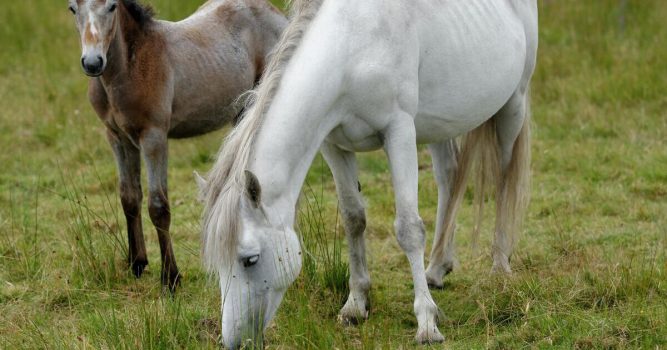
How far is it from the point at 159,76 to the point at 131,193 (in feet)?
2.19

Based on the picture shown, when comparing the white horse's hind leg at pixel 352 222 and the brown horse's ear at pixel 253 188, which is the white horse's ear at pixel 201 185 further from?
the white horse's hind leg at pixel 352 222

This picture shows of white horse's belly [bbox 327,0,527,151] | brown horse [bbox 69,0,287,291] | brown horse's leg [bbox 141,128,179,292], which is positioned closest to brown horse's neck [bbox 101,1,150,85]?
brown horse [bbox 69,0,287,291]

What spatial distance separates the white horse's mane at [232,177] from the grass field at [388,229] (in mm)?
413

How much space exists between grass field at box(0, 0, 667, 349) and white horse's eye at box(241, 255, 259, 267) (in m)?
0.31

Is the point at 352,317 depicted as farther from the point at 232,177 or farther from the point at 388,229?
the point at 388,229

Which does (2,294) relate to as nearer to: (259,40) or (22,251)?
(22,251)

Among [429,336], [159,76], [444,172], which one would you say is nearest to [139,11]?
[159,76]

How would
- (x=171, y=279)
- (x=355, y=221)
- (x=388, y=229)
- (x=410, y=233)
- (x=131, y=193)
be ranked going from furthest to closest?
(x=388, y=229) < (x=131, y=193) < (x=171, y=279) < (x=355, y=221) < (x=410, y=233)

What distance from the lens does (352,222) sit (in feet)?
16.0

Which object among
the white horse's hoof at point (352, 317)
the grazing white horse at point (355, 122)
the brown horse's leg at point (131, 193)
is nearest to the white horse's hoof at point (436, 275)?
the grazing white horse at point (355, 122)

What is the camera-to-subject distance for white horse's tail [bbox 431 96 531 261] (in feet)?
17.9

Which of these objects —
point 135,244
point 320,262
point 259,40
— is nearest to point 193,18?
point 259,40

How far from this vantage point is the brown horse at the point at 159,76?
5.19 metres

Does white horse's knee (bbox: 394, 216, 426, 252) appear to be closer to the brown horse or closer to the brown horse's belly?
the brown horse
